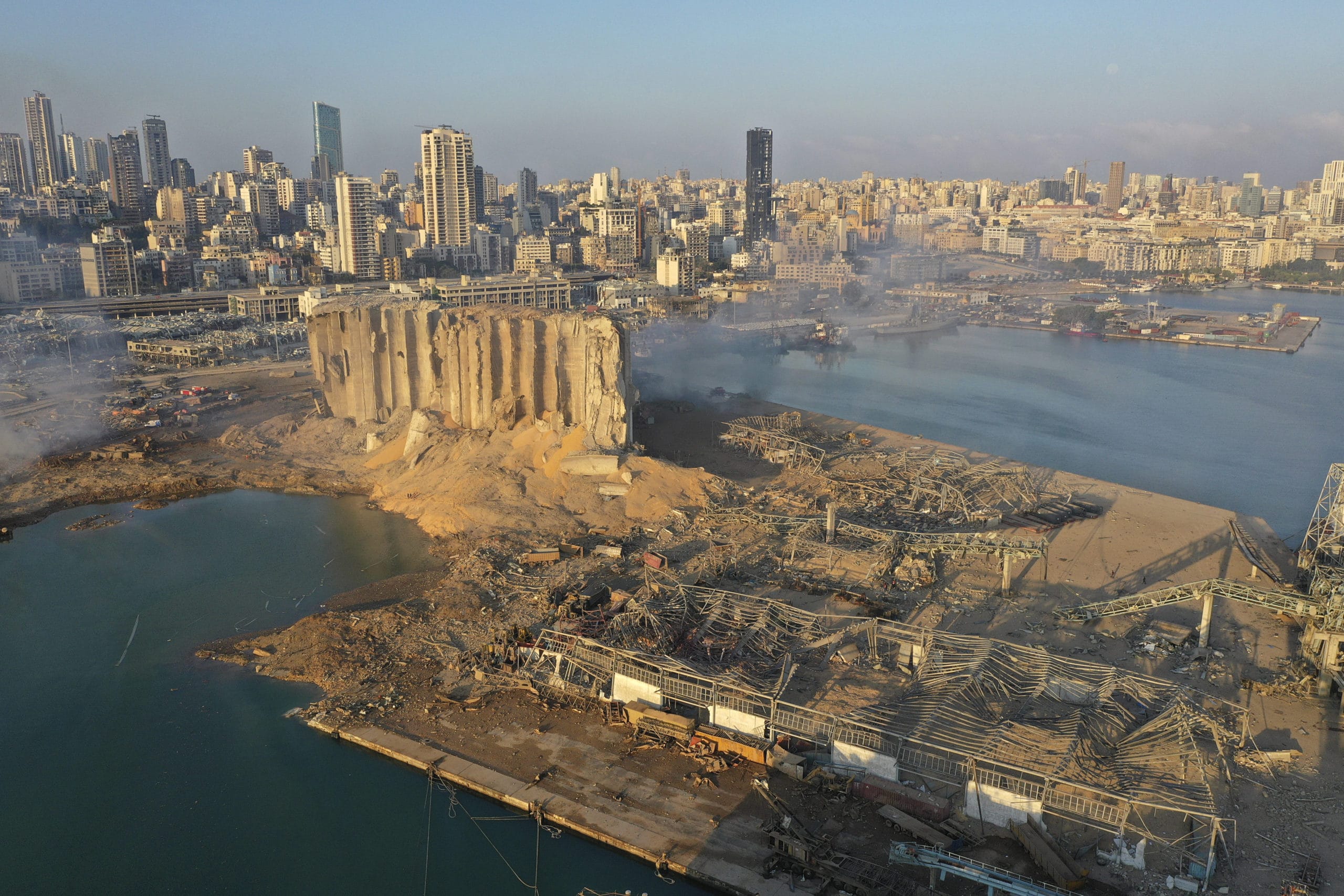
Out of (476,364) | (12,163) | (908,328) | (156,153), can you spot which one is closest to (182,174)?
(156,153)

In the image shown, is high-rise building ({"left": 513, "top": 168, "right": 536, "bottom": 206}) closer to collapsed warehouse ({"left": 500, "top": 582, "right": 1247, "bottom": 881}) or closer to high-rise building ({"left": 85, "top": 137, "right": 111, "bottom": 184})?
high-rise building ({"left": 85, "top": 137, "right": 111, "bottom": 184})

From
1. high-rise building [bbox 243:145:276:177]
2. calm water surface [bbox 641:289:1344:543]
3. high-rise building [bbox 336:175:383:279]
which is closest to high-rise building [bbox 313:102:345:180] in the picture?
high-rise building [bbox 243:145:276:177]

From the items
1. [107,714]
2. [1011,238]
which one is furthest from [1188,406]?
[1011,238]

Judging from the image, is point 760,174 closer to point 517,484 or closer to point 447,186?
point 447,186

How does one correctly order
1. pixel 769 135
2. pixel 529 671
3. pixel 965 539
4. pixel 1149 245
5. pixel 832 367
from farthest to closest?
pixel 769 135, pixel 1149 245, pixel 832 367, pixel 965 539, pixel 529 671

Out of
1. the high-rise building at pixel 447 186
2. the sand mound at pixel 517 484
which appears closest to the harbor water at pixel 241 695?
the sand mound at pixel 517 484

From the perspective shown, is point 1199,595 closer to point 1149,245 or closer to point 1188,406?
point 1188,406

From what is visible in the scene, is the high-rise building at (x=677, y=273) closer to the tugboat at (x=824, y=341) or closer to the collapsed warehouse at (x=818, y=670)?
the tugboat at (x=824, y=341)
